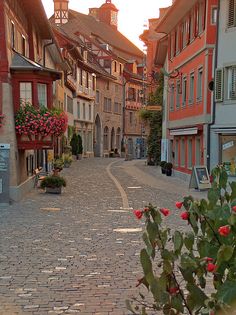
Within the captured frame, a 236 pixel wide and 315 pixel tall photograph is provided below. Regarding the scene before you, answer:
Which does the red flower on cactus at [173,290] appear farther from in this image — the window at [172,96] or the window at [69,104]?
the window at [69,104]

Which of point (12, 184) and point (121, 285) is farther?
point (12, 184)

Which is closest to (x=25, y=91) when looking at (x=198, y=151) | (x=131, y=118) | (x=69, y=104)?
(x=198, y=151)

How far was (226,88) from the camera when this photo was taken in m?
19.9

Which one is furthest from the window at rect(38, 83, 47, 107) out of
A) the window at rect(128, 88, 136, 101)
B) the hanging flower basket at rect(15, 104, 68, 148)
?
the window at rect(128, 88, 136, 101)

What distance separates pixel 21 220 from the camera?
37.9 ft

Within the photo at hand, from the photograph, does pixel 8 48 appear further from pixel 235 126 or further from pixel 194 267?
pixel 194 267

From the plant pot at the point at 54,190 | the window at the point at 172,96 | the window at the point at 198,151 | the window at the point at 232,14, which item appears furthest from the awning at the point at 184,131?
the plant pot at the point at 54,190

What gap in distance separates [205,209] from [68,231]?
659 centimetres

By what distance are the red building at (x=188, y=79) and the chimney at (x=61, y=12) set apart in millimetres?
34241

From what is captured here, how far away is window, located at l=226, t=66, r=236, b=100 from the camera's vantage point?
19.7m

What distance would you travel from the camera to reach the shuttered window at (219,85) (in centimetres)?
1991

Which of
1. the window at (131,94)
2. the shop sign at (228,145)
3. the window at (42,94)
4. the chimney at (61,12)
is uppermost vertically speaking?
the chimney at (61,12)

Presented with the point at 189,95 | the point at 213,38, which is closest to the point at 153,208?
the point at 213,38

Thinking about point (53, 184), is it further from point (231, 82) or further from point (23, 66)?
point (231, 82)
